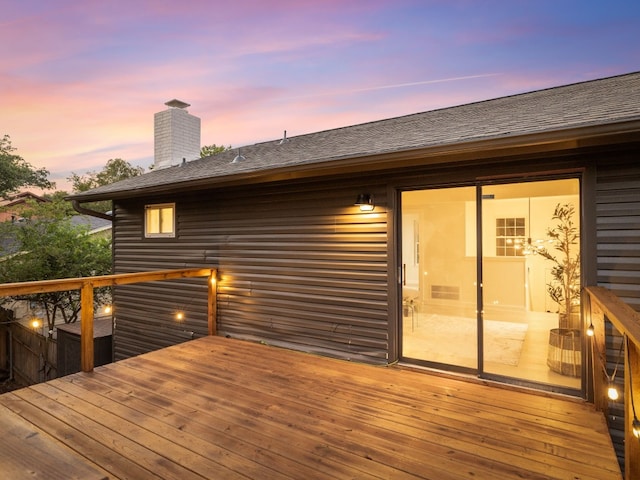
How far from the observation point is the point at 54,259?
8930 mm

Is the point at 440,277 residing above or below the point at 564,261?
below

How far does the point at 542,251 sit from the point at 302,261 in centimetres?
277

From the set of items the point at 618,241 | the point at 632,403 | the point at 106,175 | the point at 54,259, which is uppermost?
the point at 106,175

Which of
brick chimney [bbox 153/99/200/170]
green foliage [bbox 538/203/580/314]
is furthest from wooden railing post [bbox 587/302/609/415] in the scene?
brick chimney [bbox 153/99/200/170]

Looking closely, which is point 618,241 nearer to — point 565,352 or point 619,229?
point 619,229

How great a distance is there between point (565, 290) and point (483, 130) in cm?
173

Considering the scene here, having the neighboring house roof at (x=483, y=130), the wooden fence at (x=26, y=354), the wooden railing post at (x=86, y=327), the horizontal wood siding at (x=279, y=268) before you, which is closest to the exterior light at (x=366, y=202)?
the horizontal wood siding at (x=279, y=268)

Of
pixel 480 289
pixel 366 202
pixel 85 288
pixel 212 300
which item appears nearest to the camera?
pixel 480 289

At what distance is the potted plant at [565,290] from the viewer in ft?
10.8

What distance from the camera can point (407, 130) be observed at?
476 cm

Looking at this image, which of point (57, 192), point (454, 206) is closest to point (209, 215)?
point (454, 206)

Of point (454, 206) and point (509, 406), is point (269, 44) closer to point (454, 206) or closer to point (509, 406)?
point (454, 206)

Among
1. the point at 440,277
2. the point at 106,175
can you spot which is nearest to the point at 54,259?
the point at 440,277

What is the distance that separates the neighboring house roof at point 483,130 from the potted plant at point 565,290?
2.68ft
